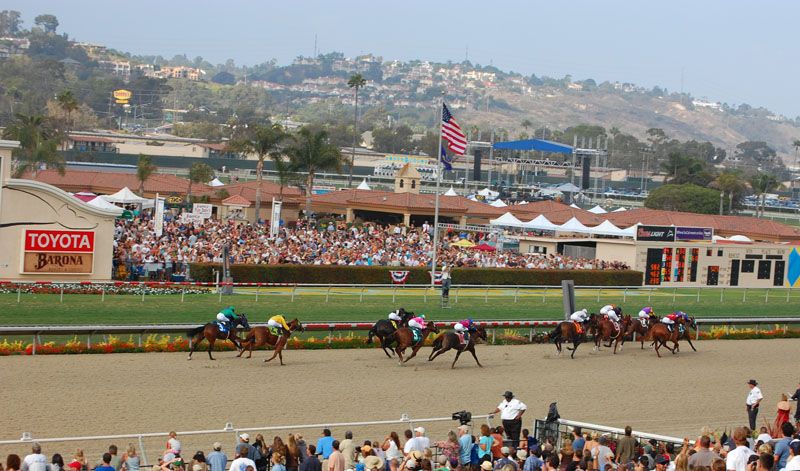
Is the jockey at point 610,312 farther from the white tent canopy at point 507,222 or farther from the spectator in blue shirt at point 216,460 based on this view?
the white tent canopy at point 507,222

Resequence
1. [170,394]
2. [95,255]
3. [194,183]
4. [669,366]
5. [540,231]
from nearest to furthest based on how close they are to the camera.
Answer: [170,394], [669,366], [95,255], [540,231], [194,183]

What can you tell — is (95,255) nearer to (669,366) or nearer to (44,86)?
(669,366)

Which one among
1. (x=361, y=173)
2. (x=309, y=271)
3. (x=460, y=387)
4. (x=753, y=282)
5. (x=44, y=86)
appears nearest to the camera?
(x=460, y=387)

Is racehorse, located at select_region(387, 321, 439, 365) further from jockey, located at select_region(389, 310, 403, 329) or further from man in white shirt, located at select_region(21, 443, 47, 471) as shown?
man in white shirt, located at select_region(21, 443, 47, 471)

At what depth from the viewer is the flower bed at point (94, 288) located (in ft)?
73.4

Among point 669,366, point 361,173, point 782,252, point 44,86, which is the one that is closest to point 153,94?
point 44,86

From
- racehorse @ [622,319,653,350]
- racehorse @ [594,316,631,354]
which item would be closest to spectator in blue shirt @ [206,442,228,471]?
racehorse @ [594,316,631,354]

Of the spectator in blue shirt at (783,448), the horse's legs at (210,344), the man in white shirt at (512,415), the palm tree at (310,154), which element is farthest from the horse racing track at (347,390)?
the palm tree at (310,154)

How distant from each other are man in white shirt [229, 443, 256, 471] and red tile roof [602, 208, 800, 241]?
129ft

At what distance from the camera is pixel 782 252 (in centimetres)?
3884

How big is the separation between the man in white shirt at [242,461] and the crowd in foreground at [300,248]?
16761 mm

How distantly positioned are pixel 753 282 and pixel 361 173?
62.5m

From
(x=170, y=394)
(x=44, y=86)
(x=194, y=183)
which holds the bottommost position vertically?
(x=170, y=394)

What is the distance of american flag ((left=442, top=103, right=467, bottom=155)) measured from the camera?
27.9 metres
